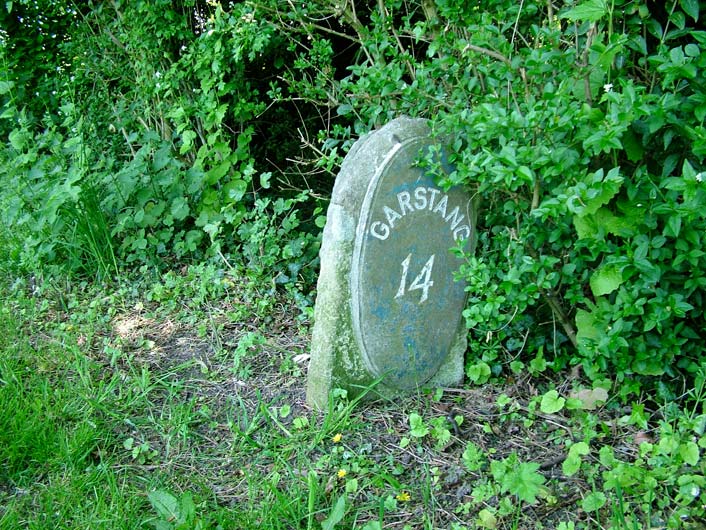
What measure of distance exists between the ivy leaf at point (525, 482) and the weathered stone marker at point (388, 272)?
28.5 inches

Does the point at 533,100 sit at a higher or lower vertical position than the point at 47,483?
higher

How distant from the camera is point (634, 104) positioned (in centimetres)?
216

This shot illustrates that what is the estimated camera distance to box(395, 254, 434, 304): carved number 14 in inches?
110

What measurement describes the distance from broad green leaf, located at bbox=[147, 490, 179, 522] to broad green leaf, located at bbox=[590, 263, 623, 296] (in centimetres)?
169

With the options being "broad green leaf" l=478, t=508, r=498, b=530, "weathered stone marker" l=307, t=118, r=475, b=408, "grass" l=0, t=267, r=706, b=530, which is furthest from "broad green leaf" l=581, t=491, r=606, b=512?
"weathered stone marker" l=307, t=118, r=475, b=408

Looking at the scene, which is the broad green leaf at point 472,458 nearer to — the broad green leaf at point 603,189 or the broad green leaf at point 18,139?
the broad green leaf at point 603,189

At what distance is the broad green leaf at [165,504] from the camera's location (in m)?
2.29

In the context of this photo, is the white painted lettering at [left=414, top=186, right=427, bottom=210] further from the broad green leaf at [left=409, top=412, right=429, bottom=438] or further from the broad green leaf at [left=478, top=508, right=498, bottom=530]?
the broad green leaf at [left=478, top=508, right=498, bottom=530]

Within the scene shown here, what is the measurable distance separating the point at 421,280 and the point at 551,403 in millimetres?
710

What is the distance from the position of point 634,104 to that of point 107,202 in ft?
10.4

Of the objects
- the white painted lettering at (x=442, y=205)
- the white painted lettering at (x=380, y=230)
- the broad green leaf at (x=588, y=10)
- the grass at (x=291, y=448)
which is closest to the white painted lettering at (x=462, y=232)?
the white painted lettering at (x=442, y=205)

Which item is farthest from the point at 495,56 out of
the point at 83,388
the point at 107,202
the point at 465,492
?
the point at 107,202

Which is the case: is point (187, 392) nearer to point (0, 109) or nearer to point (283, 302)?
point (283, 302)

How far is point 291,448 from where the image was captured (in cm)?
262
